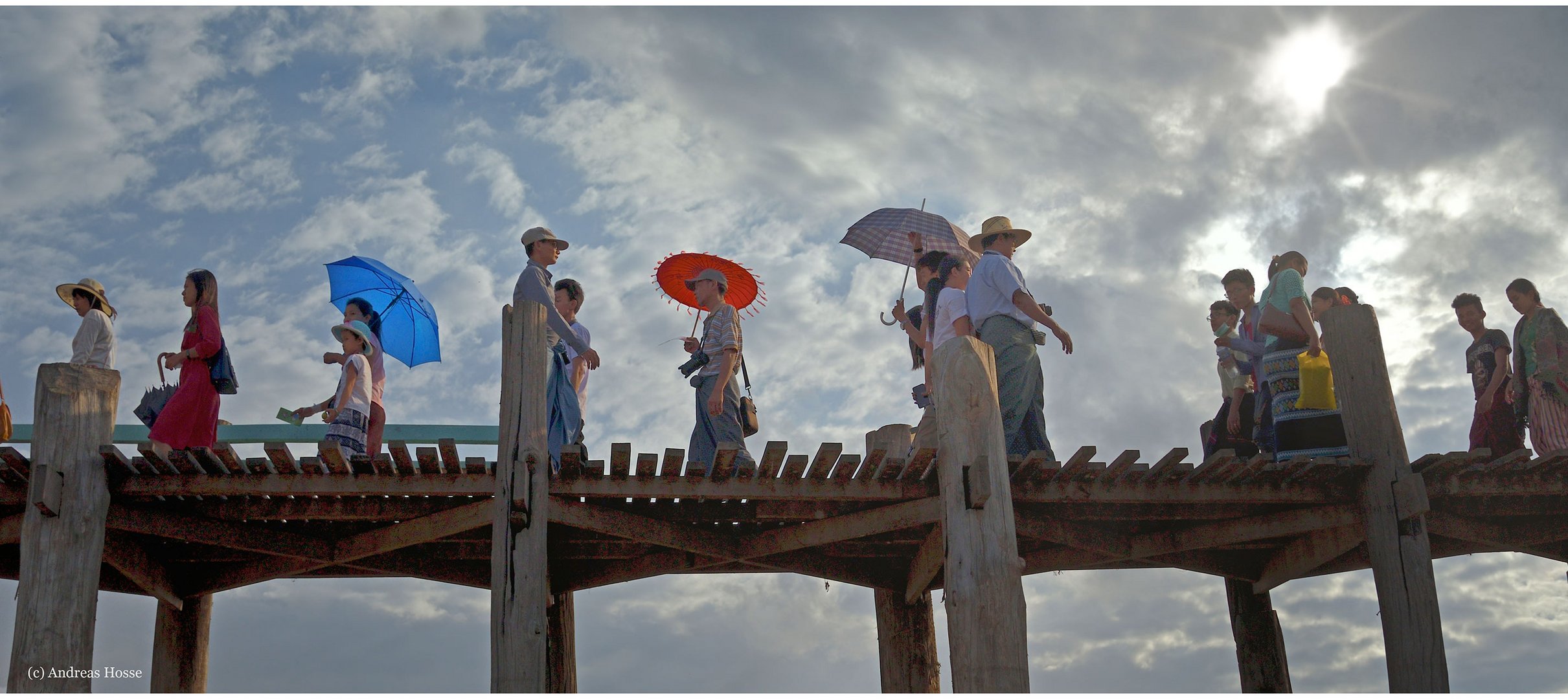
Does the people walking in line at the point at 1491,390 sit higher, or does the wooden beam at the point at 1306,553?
the people walking in line at the point at 1491,390

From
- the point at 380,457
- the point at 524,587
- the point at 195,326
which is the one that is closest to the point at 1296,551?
the point at 524,587

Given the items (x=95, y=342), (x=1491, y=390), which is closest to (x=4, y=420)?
(x=95, y=342)

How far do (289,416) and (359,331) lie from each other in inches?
47.3

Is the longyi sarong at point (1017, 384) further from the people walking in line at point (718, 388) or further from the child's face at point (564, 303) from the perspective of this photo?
the child's face at point (564, 303)

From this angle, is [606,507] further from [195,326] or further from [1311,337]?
[1311,337]

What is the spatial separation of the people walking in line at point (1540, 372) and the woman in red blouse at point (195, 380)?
794 centimetres

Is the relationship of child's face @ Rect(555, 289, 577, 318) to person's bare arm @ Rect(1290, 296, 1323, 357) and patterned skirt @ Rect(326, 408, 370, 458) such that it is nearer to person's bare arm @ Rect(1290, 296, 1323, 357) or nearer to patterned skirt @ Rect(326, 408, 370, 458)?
patterned skirt @ Rect(326, 408, 370, 458)

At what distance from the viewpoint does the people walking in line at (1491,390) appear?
8375 mm

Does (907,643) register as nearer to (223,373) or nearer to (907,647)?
(907,647)

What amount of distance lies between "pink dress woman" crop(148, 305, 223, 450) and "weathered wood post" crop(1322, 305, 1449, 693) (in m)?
6.76

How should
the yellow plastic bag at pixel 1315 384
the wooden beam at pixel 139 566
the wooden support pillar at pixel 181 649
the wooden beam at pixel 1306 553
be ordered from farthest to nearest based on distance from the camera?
the wooden support pillar at pixel 181 649 < the wooden beam at pixel 1306 553 < the yellow plastic bag at pixel 1315 384 < the wooden beam at pixel 139 566

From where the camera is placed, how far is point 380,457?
6.96m

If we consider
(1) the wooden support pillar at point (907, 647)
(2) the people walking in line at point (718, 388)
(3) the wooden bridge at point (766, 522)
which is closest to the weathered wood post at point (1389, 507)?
(3) the wooden bridge at point (766, 522)

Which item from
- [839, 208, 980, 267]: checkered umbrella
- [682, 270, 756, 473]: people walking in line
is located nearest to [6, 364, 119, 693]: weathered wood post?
[682, 270, 756, 473]: people walking in line
